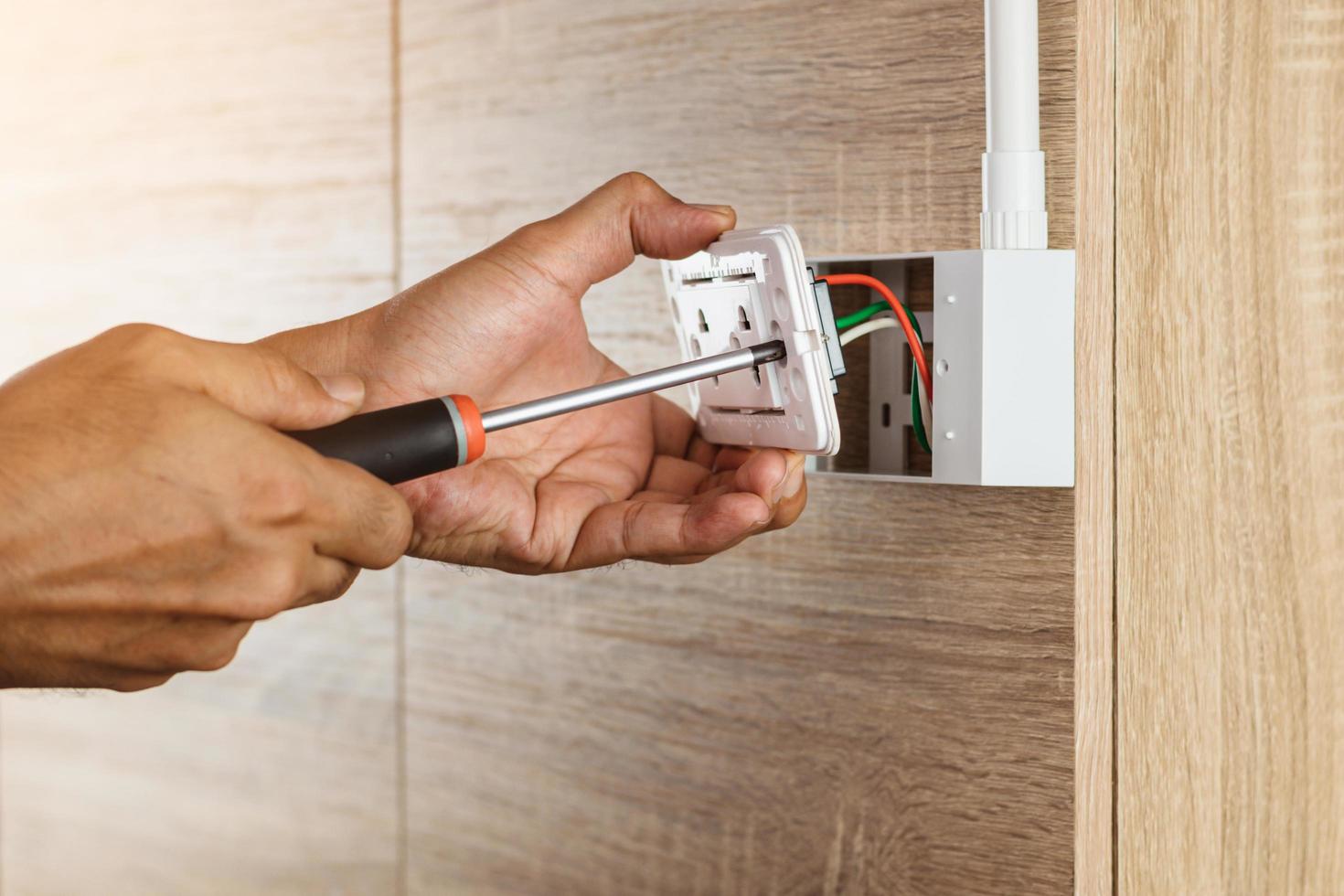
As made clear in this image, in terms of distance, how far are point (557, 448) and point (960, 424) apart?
0.23m

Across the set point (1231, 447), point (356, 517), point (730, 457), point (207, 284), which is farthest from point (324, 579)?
point (207, 284)

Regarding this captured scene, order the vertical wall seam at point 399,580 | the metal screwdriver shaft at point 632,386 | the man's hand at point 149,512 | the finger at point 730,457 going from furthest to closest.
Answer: the vertical wall seam at point 399,580
the finger at point 730,457
the metal screwdriver shaft at point 632,386
the man's hand at point 149,512

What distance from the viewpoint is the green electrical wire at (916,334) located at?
565 mm

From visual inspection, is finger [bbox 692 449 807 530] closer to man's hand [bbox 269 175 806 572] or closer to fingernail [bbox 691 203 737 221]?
man's hand [bbox 269 175 806 572]

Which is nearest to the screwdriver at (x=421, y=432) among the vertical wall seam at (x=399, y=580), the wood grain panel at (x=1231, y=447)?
the wood grain panel at (x=1231, y=447)

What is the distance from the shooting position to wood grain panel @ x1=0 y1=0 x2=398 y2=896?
860mm

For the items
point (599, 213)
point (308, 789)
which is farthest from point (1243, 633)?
point (308, 789)

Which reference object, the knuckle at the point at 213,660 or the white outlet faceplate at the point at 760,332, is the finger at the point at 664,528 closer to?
the white outlet faceplate at the point at 760,332

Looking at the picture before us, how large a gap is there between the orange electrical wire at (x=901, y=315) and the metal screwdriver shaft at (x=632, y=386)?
6 cm

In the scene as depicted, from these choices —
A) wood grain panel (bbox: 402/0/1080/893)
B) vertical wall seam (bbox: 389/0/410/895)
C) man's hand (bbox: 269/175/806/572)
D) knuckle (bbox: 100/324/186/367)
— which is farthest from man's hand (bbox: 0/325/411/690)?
vertical wall seam (bbox: 389/0/410/895)

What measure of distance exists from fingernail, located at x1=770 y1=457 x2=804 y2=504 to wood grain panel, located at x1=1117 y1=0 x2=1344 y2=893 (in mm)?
145

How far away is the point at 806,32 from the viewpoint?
2.02 feet

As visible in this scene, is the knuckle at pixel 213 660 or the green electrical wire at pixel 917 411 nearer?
the knuckle at pixel 213 660

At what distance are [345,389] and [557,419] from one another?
195mm
